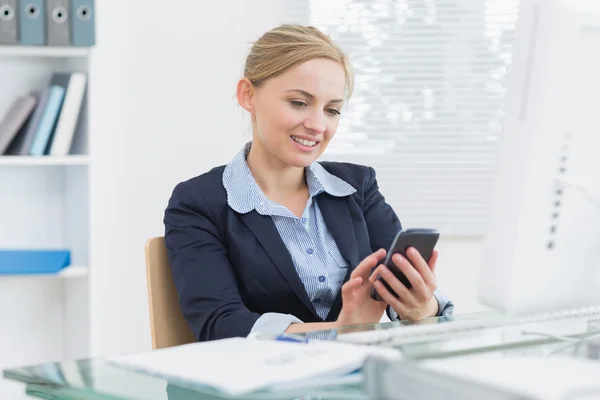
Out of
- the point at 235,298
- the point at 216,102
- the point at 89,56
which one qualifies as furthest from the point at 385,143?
the point at 235,298

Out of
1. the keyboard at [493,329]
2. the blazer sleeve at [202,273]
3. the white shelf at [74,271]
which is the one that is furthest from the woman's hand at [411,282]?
the white shelf at [74,271]

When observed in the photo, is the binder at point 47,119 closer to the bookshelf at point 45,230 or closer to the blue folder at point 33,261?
the bookshelf at point 45,230

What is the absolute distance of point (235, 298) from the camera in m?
1.67

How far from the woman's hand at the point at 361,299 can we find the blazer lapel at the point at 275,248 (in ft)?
0.70

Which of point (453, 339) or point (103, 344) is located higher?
point (453, 339)

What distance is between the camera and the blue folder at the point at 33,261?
2.89 m

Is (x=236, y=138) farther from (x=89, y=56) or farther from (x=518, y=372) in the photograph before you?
(x=518, y=372)

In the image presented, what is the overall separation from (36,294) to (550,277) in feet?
7.75

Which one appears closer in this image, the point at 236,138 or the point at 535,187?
the point at 535,187

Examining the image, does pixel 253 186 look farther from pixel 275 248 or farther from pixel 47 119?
pixel 47 119

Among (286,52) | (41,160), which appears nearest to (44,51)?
(41,160)

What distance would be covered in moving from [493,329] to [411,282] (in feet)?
0.58

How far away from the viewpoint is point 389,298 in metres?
1.49

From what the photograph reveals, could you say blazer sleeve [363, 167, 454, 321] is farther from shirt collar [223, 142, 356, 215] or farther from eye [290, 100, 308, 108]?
eye [290, 100, 308, 108]
